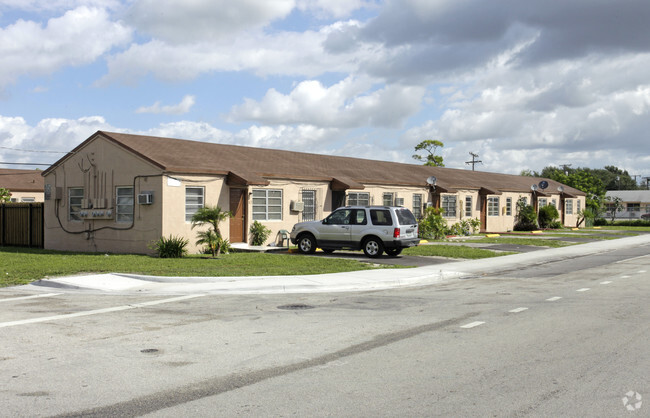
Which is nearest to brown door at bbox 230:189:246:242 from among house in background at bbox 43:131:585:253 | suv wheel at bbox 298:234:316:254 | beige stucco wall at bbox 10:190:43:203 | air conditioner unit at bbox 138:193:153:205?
house in background at bbox 43:131:585:253

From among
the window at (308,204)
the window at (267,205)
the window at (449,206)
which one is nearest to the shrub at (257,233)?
the window at (267,205)

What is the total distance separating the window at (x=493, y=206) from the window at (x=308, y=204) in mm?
16542

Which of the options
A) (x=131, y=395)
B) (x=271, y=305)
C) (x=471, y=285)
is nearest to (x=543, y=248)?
(x=471, y=285)

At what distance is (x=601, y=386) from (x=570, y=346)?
175 centimetres

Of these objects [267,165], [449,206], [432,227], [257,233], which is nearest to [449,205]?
[449,206]

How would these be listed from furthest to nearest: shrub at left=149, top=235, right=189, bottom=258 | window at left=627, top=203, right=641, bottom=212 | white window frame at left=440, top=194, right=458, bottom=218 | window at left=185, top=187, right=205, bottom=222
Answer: window at left=627, top=203, right=641, bottom=212 < white window frame at left=440, top=194, right=458, bottom=218 < window at left=185, top=187, right=205, bottom=222 < shrub at left=149, top=235, right=189, bottom=258

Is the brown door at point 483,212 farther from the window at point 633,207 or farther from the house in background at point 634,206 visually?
the window at point 633,207

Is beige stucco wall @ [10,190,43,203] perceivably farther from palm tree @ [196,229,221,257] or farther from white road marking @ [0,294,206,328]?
white road marking @ [0,294,206,328]

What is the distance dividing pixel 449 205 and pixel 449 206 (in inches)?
2.2

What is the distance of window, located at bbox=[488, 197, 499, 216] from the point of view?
38.7m

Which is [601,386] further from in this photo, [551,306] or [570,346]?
[551,306]

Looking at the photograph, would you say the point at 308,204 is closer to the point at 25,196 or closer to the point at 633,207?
the point at 25,196

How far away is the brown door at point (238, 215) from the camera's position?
22.8 m

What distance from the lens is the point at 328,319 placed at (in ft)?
32.6
